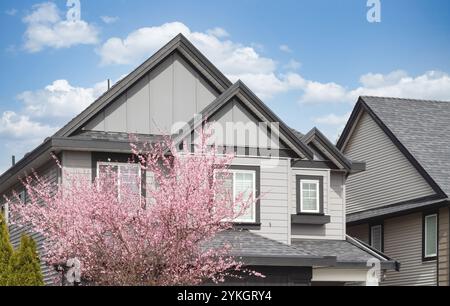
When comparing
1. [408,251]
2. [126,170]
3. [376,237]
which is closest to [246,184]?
[126,170]

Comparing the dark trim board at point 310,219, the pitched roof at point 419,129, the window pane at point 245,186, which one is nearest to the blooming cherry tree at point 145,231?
the window pane at point 245,186

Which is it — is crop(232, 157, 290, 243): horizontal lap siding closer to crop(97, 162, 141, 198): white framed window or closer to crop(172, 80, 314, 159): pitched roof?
crop(172, 80, 314, 159): pitched roof

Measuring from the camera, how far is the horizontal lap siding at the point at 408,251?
30.6m

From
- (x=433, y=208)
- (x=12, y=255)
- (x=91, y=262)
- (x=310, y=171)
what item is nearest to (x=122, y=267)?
(x=91, y=262)

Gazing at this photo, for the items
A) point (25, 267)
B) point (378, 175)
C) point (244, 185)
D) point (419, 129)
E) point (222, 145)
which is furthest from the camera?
point (378, 175)

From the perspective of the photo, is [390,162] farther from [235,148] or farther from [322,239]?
[235,148]

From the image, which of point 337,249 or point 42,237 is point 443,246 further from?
point 42,237

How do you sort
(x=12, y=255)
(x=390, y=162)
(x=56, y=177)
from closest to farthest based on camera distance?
(x=12, y=255), (x=56, y=177), (x=390, y=162)

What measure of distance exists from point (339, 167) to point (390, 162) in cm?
539

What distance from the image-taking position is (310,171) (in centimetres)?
2814

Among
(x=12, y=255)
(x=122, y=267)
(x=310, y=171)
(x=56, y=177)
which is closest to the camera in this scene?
(x=122, y=267)

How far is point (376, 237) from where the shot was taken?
3378 centimetres

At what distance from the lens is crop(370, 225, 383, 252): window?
110 ft

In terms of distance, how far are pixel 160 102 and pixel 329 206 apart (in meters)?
7.01
